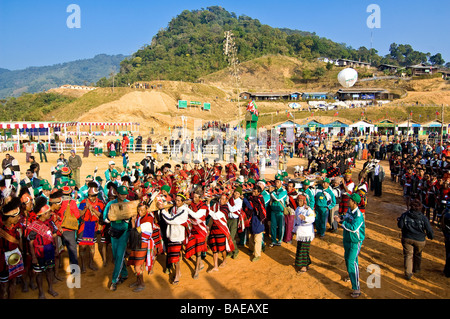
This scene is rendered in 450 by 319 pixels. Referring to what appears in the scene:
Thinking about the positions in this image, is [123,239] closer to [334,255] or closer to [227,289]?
[227,289]

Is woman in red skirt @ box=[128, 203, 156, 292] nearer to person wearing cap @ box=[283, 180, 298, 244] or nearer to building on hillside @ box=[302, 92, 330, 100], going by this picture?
person wearing cap @ box=[283, 180, 298, 244]

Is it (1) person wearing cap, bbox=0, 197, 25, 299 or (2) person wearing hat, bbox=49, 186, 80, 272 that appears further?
(2) person wearing hat, bbox=49, 186, 80, 272

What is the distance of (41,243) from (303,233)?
4605mm

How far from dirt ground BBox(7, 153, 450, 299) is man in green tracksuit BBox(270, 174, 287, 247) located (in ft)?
0.89

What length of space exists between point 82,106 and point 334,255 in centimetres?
5886

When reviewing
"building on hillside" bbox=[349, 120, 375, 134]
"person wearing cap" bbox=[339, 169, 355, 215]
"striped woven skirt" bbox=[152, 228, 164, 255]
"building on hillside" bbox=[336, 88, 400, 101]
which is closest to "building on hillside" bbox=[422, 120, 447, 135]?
"building on hillside" bbox=[349, 120, 375, 134]

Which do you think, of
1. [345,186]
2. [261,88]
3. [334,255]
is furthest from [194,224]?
[261,88]

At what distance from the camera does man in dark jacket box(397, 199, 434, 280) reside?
5664 mm

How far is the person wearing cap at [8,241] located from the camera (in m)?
4.73

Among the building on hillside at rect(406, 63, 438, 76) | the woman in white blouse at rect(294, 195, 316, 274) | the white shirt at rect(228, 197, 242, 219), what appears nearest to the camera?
the woman in white blouse at rect(294, 195, 316, 274)

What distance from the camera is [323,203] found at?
7.93 meters

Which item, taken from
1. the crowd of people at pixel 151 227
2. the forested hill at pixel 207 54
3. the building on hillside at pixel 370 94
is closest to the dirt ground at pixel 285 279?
the crowd of people at pixel 151 227

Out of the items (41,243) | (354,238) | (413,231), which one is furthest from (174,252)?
(413,231)

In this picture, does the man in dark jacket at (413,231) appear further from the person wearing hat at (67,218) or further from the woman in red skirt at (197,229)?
the person wearing hat at (67,218)
